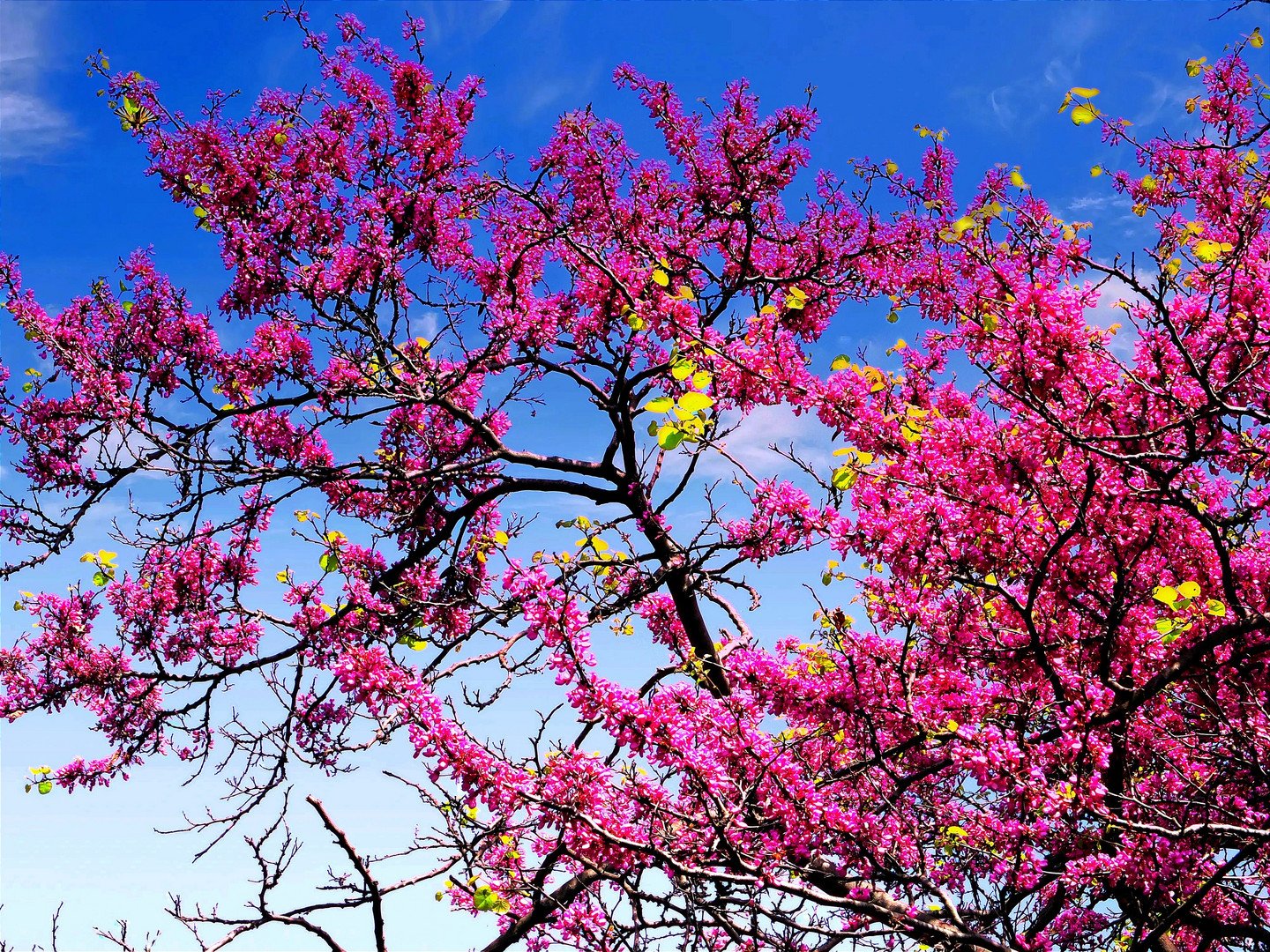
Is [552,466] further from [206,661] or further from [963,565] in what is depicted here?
[963,565]

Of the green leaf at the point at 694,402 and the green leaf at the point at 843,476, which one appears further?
the green leaf at the point at 843,476

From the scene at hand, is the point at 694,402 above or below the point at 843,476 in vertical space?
below

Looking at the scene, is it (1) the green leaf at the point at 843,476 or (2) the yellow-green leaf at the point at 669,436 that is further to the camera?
(1) the green leaf at the point at 843,476

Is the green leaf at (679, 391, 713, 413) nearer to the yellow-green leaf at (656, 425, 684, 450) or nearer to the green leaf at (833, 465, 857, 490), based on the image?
the yellow-green leaf at (656, 425, 684, 450)

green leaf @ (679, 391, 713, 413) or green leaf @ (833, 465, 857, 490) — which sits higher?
green leaf @ (833, 465, 857, 490)

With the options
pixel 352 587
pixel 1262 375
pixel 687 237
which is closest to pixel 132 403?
pixel 352 587

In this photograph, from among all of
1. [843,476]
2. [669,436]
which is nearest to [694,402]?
[669,436]

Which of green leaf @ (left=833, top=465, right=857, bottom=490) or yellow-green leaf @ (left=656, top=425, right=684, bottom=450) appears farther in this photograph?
green leaf @ (left=833, top=465, right=857, bottom=490)

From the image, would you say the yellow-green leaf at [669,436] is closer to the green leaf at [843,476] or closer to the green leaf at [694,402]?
the green leaf at [694,402]

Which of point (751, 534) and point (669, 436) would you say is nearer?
point (669, 436)

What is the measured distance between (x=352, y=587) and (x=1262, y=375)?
7.66 metres

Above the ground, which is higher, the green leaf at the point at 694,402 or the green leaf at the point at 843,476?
the green leaf at the point at 843,476

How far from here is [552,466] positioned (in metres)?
→ 10.0

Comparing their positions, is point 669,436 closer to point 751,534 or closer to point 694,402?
point 694,402
